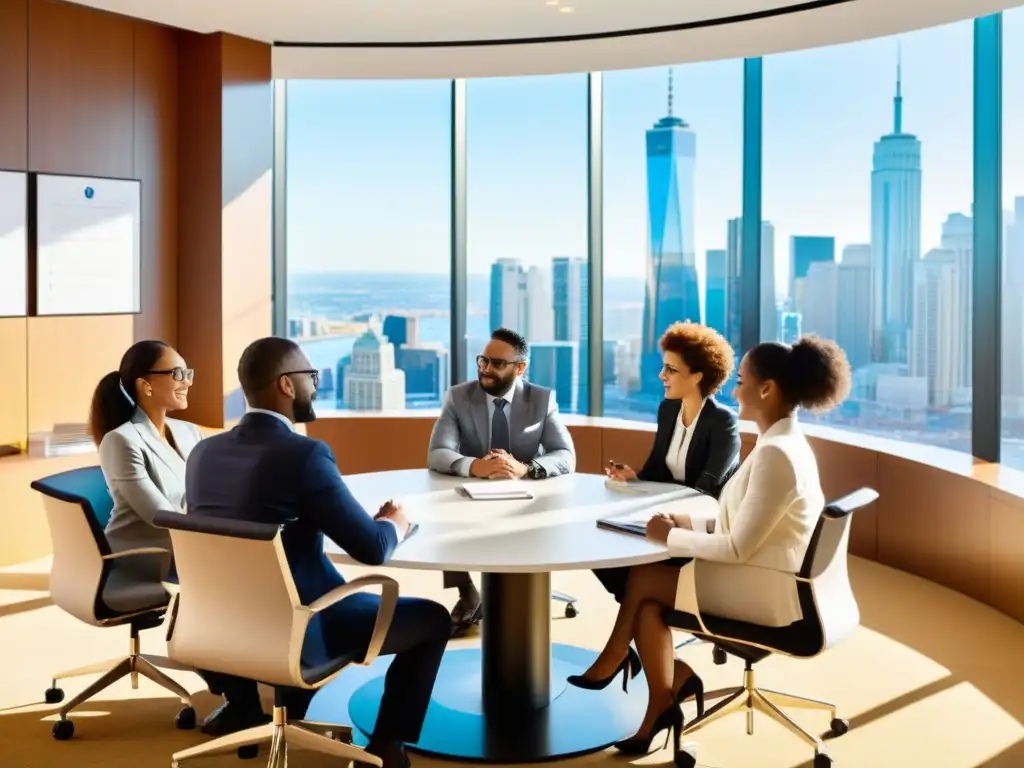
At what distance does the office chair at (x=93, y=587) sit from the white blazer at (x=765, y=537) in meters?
1.83

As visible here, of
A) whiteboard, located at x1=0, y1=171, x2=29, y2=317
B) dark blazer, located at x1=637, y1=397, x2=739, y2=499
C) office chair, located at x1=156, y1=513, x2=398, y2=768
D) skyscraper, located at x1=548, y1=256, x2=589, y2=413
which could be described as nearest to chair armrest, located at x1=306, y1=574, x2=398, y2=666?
office chair, located at x1=156, y1=513, x2=398, y2=768

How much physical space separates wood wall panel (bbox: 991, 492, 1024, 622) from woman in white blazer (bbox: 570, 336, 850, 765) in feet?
6.81

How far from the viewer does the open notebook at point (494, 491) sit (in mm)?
4141

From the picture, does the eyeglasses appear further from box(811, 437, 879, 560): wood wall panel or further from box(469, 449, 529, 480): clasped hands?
box(811, 437, 879, 560): wood wall panel

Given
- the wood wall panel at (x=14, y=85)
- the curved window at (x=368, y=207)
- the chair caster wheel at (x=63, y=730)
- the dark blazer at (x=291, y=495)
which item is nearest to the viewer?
the dark blazer at (x=291, y=495)

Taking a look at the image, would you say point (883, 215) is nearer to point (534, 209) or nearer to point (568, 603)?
point (534, 209)

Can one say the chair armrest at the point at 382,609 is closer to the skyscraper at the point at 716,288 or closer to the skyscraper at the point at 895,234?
the skyscraper at the point at 895,234

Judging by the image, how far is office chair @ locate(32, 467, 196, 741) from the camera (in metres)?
3.68

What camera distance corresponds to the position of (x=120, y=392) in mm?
4094

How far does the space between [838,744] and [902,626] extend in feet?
5.10

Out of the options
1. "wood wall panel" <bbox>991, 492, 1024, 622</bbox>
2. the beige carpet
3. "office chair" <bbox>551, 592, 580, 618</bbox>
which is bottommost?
the beige carpet

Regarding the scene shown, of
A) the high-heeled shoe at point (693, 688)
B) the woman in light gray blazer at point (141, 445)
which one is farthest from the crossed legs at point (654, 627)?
the woman in light gray blazer at point (141, 445)

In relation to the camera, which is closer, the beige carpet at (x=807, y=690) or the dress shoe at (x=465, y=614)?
the beige carpet at (x=807, y=690)

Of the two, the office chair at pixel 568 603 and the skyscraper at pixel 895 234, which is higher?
the skyscraper at pixel 895 234
